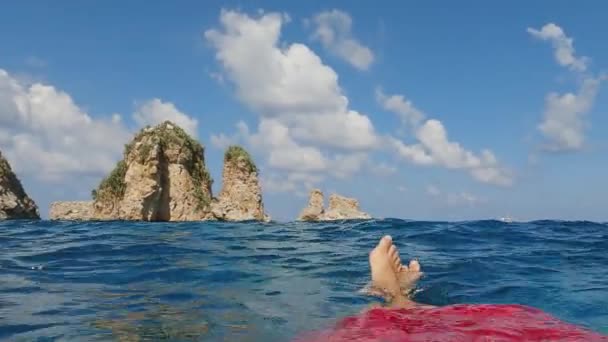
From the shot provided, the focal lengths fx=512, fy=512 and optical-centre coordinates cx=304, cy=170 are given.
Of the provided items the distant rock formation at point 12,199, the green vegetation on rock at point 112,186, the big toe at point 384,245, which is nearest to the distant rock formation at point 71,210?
the distant rock formation at point 12,199

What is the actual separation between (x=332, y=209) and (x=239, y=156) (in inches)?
279

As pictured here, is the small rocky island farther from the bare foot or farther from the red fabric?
the red fabric

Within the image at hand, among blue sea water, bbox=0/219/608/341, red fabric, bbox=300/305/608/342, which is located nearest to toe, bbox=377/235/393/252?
blue sea water, bbox=0/219/608/341

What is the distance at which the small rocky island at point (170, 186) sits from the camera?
2842cm

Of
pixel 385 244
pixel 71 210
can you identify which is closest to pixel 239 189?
pixel 71 210

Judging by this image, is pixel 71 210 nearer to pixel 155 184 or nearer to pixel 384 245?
pixel 155 184

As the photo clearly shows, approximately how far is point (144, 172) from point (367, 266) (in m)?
23.3

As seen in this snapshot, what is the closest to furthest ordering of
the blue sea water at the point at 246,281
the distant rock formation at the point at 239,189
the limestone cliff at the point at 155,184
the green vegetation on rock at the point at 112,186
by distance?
the blue sea water at the point at 246,281
the limestone cliff at the point at 155,184
the green vegetation on rock at the point at 112,186
the distant rock formation at the point at 239,189

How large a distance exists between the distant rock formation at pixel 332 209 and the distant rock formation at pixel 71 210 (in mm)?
13826

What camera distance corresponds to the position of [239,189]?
105 feet

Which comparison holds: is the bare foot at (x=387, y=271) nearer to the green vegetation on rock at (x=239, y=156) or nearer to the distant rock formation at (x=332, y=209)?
the distant rock formation at (x=332, y=209)

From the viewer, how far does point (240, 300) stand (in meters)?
5.27

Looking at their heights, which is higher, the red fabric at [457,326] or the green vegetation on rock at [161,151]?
the green vegetation on rock at [161,151]

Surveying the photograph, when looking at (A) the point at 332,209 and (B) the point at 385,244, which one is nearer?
(B) the point at 385,244
